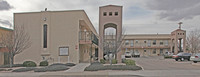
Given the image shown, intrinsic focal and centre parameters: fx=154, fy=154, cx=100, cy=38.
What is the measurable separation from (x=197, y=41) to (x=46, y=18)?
81.5 feet

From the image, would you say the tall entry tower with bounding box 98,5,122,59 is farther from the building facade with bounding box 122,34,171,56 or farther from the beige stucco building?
the building facade with bounding box 122,34,171,56

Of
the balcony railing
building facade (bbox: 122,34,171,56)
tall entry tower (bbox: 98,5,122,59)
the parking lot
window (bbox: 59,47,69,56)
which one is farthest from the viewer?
building facade (bbox: 122,34,171,56)

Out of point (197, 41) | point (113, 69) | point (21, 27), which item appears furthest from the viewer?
point (197, 41)

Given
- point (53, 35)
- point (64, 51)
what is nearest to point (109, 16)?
point (64, 51)

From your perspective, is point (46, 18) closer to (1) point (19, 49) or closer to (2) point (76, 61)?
(1) point (19, 49)

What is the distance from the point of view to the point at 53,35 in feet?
64.0

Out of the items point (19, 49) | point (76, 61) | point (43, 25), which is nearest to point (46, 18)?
point (43, 25)

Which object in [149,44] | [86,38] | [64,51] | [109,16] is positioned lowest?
[64,51]

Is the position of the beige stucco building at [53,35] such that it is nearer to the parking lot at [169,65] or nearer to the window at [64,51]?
the window at [64,51]

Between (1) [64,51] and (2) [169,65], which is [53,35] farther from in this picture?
(2) [169,65]

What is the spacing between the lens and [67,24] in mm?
19375

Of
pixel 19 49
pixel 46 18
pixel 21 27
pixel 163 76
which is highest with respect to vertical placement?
pixel 46 18

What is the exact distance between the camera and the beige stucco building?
19.0 meters

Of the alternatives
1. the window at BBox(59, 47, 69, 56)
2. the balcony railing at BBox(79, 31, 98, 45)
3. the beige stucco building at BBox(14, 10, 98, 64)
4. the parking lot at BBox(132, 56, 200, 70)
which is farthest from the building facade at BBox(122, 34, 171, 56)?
the window at BBox(59, 47, 69, 56)
